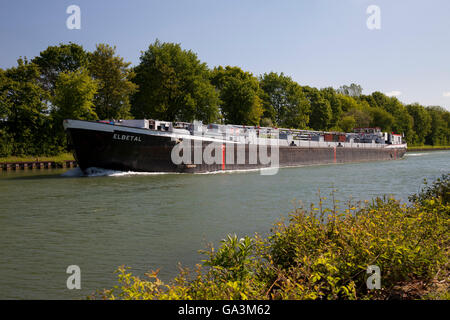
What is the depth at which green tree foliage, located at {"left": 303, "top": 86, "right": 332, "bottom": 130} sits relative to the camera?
96.6 meters

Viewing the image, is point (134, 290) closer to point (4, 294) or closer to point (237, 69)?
point (4, 294)

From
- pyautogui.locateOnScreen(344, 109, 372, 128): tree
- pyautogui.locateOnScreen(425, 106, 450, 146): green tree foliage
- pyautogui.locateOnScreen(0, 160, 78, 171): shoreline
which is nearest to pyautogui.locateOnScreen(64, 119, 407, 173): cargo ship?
pyautogui.locateOnScreen(0, 160, 78, 171): shoreline

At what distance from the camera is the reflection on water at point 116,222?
941cm

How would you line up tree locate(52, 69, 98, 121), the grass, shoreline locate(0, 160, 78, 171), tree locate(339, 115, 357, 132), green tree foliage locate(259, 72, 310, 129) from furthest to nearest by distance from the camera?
tree locate(339, 115, 357, 132) → green tree foliage locate(259, 72, 310, 129) → tree locate(52, 69, 98, 121) → the grass → shoreline locate(0, 160, 78, 171)

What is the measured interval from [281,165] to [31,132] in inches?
1379

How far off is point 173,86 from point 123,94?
8.07 m

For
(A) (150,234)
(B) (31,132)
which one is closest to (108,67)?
(B) (31,132)

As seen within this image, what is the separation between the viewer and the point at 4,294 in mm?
8023

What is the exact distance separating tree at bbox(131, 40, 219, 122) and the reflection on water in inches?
1354

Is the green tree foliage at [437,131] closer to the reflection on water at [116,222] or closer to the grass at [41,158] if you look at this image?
the grass at [41,158]

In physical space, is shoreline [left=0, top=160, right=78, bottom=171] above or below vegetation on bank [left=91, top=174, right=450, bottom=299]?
above

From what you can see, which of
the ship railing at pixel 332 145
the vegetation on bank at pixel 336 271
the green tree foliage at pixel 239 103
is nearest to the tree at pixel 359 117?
the ship railing at pixel 332 145

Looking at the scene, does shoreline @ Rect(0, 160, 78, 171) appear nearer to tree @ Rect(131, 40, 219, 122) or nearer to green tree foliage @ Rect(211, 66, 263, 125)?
tree @ Rect(131, 40, 219, 122)

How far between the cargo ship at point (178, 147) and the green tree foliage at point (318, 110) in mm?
43246
